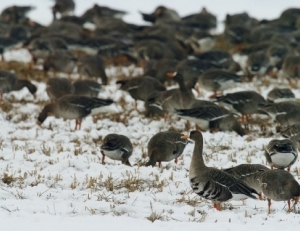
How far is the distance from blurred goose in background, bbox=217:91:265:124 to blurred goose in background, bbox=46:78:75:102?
12.1ft

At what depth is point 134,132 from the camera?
15.6m

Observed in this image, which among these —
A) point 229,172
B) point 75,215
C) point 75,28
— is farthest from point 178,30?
point 75,215

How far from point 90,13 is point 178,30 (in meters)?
4.94

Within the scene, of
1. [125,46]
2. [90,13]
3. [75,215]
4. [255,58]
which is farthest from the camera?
[90,13]

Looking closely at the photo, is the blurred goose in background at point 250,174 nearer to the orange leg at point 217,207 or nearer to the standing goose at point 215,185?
the standing goose at point 215,185

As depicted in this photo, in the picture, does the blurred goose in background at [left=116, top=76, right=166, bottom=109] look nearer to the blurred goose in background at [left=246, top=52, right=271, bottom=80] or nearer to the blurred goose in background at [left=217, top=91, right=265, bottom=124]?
the blurred goose in background at [left=217, top=91, right=265, bottom=124]

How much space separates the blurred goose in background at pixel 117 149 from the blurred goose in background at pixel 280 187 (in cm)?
306

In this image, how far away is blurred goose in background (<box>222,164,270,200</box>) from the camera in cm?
1088

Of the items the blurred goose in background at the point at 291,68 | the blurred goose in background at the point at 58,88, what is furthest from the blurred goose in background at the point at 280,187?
the blurred goose in background at the point at 291,68

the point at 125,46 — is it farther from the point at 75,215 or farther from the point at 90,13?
the point at 75,215

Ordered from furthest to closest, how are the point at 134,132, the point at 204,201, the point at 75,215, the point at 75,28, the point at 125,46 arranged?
the point at 75,28
the point at 125,46
the point at 134,132
the point at 204,201
the point at 75,215

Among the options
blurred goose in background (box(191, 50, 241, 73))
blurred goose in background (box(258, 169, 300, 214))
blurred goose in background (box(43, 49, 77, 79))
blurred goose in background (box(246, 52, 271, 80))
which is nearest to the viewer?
blurred goose in background (box(258, 169, 300, 214))

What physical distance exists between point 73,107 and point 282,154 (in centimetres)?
548

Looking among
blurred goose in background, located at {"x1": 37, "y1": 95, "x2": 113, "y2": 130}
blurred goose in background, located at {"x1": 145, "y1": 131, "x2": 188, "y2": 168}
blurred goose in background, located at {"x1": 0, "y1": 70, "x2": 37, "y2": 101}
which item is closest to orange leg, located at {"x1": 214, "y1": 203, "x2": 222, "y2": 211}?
blurred goose in background, located at {"x1": 145, "y1": 131, "x2": 188, "y2": 168}
